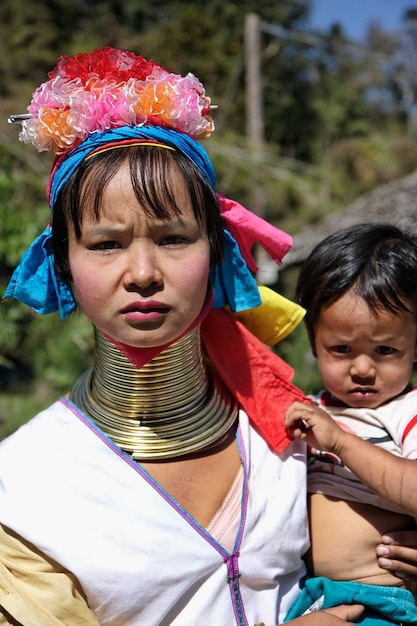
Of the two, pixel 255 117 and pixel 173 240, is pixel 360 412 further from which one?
pixel 255 117

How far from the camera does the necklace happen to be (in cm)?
193

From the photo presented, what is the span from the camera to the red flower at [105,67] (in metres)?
1.88

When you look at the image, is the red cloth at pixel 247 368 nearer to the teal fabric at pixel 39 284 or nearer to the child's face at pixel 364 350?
the child's face at pixel 364 350

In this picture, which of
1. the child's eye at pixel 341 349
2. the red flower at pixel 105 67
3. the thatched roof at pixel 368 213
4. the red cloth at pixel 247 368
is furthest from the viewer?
the thatched roof at pixel 368 213

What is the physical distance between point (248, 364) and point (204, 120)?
83 cm

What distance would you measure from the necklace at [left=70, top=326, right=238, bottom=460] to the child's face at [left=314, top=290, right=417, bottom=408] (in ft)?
1.72

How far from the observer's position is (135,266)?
67.4 inches

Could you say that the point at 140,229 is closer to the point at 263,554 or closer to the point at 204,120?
the point at 204,120

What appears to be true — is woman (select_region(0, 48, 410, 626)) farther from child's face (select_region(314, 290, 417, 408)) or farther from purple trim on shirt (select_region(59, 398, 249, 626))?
child's face (select_region(314, 290, 417, 408))

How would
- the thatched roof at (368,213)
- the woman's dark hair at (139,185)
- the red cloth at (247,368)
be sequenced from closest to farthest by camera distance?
the woman's dark hair at (139,185)
the red cloth at (247,368)
the thatched roof at (368,213)

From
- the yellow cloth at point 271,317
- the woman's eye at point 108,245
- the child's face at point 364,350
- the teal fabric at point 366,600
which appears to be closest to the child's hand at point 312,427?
the child's face at point 364,350

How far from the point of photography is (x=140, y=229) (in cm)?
173

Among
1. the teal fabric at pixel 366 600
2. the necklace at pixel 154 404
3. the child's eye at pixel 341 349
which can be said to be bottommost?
the teal fabric at pixel 366 600

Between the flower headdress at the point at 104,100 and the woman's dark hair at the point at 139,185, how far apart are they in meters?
0.11
